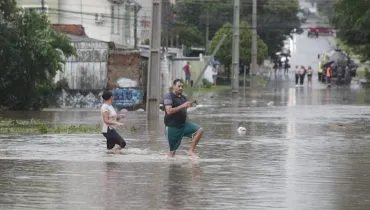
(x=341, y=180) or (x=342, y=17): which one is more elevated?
(x=342, y=17)

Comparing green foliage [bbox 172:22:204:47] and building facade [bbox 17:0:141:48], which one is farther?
green foliage [bbox 172:22:204:47]

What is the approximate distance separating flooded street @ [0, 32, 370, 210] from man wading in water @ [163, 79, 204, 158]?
431mm

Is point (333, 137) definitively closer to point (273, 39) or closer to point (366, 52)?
point (366, 52)

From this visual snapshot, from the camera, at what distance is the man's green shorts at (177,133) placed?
58.9 feet

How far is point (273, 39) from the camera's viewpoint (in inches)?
4112

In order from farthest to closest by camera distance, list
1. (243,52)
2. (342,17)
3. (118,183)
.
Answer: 1. (243,52)
2. (342,17)
3. (118,183)

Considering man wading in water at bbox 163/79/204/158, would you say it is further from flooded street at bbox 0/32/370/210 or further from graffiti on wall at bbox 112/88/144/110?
graffiti on wall at bbox 112/88/144/110

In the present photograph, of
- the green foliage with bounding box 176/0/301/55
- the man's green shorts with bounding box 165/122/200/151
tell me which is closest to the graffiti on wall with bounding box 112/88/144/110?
the man's green shorts with bounding box 165/122/200/151

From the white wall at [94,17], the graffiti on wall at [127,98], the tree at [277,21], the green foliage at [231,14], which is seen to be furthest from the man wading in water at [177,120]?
the tree at [277,21]

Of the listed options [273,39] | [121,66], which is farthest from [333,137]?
[273,39]

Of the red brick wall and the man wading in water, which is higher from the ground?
the red brick wall

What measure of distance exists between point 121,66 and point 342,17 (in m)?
27.6

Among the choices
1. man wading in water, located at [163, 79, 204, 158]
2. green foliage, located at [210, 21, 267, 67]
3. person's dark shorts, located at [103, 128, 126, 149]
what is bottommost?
person's dark shorts, located at [103, 128, 126, 149]

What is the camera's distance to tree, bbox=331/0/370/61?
204 feet
